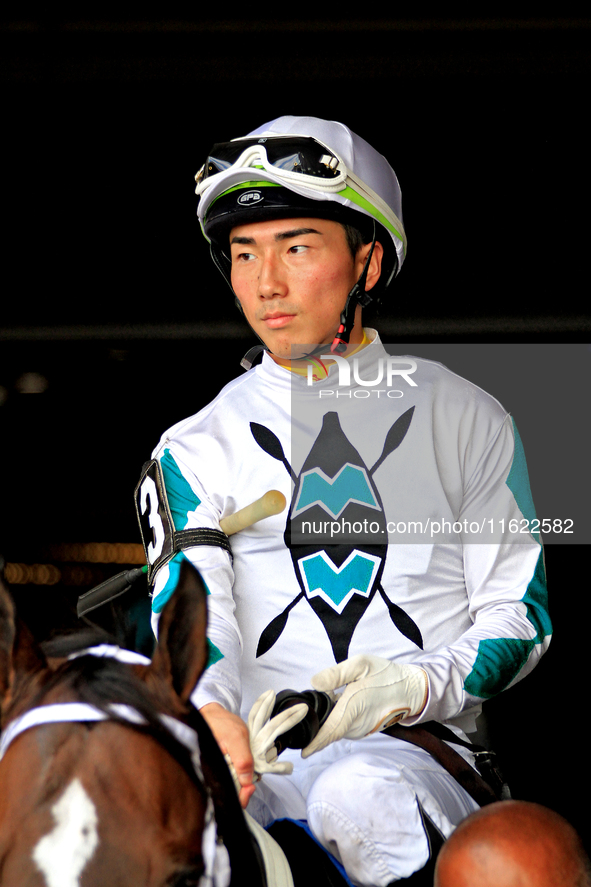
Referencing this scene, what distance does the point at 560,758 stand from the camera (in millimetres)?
3168

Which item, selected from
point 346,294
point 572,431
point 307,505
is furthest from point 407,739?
point 572,431

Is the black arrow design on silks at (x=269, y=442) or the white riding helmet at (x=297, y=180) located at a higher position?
the white riding helmet at (x=297, y=180)

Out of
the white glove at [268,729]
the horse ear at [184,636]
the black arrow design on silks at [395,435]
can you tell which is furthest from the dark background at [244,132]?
the horse ear at [184,636]

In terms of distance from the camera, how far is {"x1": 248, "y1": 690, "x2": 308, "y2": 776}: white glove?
1.03 m

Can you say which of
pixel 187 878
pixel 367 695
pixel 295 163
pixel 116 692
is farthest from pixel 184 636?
pixel 295 163

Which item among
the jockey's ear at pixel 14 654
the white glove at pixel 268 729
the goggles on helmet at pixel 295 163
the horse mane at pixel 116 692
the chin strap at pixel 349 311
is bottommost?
the white glove at pixel 268 729

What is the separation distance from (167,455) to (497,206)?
172 cm

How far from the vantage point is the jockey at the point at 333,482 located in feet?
4.93

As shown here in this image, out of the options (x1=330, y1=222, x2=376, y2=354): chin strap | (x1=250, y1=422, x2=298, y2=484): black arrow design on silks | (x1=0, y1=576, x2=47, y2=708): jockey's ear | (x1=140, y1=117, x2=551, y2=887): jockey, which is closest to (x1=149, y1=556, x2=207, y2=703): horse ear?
(x1=0, y1=576, x2=47, y2=708): jockey's ear

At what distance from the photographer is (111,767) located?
0.71m

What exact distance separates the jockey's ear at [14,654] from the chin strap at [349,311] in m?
1.00

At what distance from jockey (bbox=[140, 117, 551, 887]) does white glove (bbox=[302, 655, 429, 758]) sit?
88mm

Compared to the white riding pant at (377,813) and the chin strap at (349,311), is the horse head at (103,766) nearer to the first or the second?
the white riding pant at (377,813)

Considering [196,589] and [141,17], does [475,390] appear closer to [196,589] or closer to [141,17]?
[196,589]
